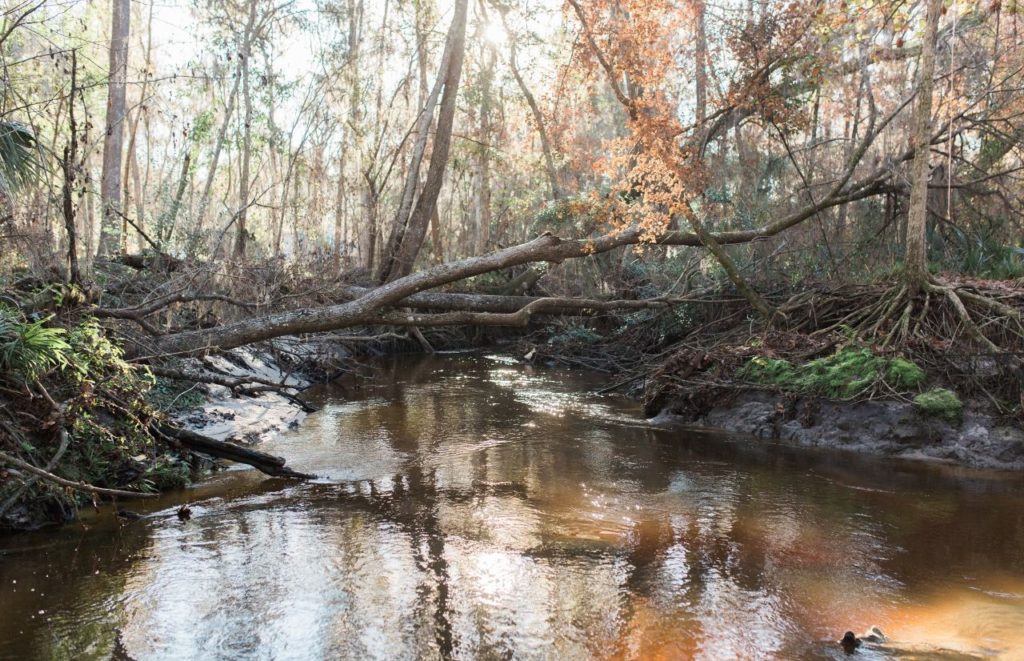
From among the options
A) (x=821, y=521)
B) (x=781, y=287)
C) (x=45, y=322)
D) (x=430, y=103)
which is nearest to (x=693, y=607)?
(x=821, y=521)

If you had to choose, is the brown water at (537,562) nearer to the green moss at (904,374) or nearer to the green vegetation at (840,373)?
the green vegetation at (840,373)

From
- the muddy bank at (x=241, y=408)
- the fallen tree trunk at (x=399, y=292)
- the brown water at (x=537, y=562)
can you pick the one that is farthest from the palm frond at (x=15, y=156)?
the muddy bank at (x=241, y=408)

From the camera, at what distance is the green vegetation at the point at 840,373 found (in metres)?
8.61

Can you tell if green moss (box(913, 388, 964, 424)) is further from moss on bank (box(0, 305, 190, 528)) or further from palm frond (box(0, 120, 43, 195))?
palm frond (box(0, 120, 43, 195))

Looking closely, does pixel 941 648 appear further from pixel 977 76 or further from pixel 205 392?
pixel 977 76

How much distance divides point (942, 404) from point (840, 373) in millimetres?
1150

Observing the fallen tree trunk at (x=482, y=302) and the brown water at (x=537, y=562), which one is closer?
the brown water at (x=537, y=562)

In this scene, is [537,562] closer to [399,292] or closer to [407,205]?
[399,292]

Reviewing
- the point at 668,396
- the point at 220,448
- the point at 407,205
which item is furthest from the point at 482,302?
the point at 220,448

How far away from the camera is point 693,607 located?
448cm

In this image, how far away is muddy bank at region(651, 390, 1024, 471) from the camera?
794 cm

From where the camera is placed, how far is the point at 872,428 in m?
8.64

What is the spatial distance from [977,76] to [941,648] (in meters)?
13.8

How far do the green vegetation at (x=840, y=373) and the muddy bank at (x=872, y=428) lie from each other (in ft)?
0.58
